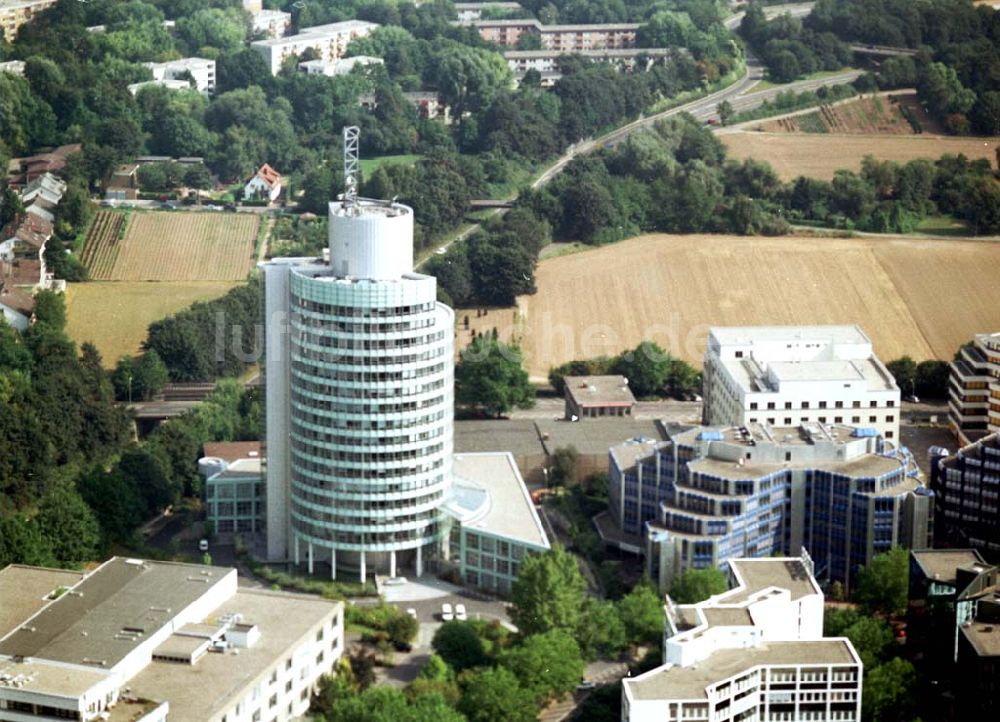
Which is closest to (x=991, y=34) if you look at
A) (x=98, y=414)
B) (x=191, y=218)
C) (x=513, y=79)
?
(x=513, y=79)

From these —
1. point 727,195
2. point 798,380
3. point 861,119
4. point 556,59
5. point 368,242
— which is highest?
point 556,59

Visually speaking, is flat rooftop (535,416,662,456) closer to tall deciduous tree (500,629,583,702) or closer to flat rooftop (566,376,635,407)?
flat rooftop (566,376,635,407)

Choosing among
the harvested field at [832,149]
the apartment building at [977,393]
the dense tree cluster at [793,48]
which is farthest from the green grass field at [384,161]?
the apartment building at [977,393]

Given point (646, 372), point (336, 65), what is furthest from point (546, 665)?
point (336, 65)

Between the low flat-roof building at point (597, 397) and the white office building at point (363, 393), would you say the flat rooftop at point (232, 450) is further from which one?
the low flat-roof building at point (597, 397)

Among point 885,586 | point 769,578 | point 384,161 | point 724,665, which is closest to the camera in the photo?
point 724,665

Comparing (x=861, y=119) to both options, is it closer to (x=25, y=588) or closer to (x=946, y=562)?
(x=946, y=562)
